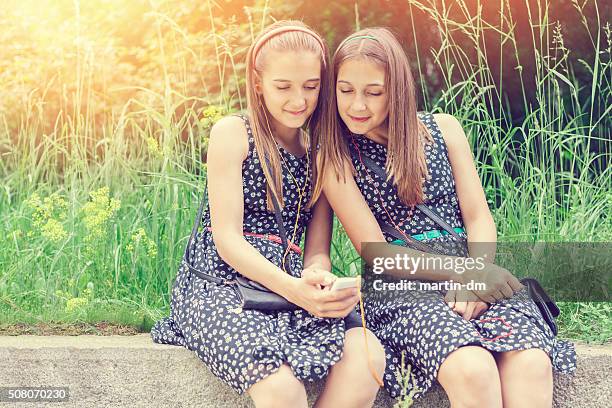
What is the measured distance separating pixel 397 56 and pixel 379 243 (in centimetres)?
55

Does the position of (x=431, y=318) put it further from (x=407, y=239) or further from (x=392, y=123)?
(x=392, y=123)

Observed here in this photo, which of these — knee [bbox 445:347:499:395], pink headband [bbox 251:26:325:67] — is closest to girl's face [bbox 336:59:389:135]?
pink headband [bbox 251:26:325:67]

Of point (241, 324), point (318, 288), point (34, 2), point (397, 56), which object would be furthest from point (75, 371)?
point (34, 2)

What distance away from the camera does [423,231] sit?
9.72 feet

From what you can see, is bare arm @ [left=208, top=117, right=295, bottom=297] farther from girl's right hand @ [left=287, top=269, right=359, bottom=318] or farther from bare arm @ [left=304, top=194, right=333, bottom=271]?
bare arm @ [left=304, top=194, right=333, bottom=271]

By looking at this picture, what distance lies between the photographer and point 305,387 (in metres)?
2.76

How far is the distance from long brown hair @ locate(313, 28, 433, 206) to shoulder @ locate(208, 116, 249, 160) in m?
0.23

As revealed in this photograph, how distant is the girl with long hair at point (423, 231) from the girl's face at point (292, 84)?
0.09 metres

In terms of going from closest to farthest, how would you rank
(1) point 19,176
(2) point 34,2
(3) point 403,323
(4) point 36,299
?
1. (3) point 403,323
2. (4) point 36,299
3. (1) point 19,176
4. (2) point 34,2

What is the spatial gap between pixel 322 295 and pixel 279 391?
279 mm

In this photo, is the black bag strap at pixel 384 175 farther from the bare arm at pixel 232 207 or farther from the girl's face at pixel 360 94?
the bare arm at pixel 232 207

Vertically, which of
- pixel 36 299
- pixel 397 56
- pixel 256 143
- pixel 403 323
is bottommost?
pixel 36 299

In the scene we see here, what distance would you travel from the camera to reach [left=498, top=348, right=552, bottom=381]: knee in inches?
101

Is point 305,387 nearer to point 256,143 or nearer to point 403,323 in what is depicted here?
point 403,323
